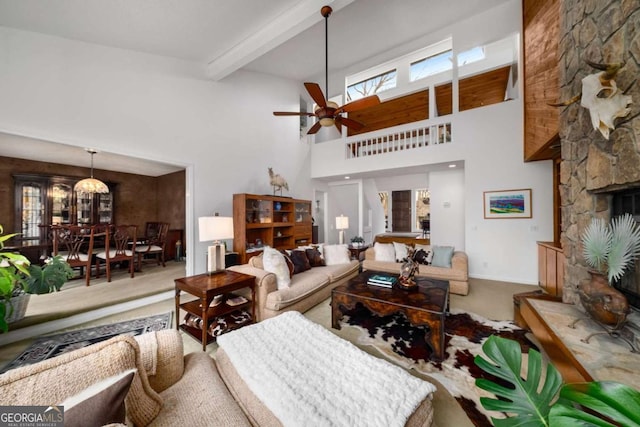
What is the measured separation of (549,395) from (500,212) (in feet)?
14.2

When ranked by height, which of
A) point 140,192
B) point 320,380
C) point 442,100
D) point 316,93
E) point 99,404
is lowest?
point 320,380

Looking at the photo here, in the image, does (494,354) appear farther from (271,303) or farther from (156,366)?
(271,303)

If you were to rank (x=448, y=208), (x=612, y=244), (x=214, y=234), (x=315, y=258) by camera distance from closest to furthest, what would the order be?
(x=612, y=244) → (x=214, y=234) → (x=315, y=258) → (x=448, y=208)

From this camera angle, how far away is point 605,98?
1.58 metres

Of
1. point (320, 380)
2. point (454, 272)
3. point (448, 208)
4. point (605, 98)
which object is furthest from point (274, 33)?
point (448, 208)

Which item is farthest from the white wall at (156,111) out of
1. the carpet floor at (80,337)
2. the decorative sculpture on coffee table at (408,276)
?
the decorative sculpture on coffee table at (408,276)

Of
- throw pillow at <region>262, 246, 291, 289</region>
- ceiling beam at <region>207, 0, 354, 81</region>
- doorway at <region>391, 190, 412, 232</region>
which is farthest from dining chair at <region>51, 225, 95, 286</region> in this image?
doorway at <region>391, 190, 412, 232</region>

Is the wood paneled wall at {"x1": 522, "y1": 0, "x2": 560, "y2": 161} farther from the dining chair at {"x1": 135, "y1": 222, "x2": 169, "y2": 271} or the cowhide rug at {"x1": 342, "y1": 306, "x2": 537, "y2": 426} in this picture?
the dining chair at {"x1": 135, "y1": 222, "x2": 169, "y2": 271}

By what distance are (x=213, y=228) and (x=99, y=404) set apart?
193 centimetres

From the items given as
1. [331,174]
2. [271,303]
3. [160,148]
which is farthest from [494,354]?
[331,174]

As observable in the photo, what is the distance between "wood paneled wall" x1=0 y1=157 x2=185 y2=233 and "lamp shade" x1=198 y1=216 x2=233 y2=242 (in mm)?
3905

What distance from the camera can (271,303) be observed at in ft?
8.00

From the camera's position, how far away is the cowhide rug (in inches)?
62.9

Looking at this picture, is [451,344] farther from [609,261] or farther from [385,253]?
[385,253]
